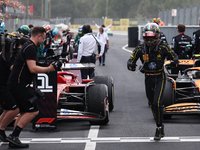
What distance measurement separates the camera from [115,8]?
120562 mm

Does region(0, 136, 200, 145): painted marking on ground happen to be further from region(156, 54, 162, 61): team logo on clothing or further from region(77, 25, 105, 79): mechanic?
region(77, 25, 105, 79): mechanic

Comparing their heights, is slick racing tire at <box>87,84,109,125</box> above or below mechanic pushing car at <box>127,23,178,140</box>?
below

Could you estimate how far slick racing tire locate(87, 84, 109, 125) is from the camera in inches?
308

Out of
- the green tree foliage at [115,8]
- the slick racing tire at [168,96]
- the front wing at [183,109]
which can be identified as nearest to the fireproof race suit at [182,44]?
the slick racing tire at [168,96]

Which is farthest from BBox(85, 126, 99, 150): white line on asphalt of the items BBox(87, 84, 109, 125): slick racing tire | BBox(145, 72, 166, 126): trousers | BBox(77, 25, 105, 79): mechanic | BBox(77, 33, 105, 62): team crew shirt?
BBox(77, 33, 105, 62): team crew shirt

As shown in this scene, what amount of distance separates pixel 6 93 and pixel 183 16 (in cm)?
2686

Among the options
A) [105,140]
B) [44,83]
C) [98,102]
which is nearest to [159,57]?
[98,102]

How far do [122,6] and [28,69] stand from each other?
116 meters

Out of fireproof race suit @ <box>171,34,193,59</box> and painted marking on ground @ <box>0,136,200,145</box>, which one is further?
fireproof race suit @ <box>171,34,193,59</box>

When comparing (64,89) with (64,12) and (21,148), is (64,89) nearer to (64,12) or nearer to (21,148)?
(21,148)

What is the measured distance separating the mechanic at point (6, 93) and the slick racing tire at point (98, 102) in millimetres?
1578

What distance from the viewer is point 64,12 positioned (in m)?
120

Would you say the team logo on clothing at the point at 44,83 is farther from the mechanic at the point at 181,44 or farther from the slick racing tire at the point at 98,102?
the mechanic at the point at 181,44

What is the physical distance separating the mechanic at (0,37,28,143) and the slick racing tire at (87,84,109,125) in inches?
62.1
